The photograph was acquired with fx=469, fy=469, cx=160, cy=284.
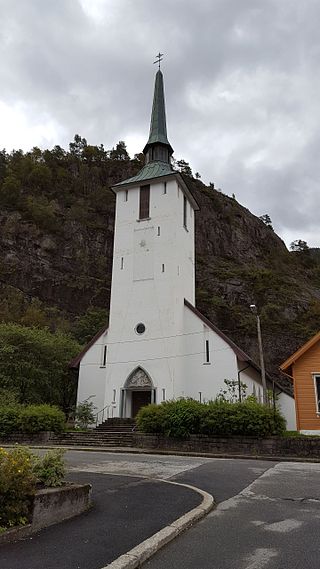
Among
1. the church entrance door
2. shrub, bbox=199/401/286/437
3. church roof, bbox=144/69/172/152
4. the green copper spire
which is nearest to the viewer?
shrub, bbox=199/401/286/437

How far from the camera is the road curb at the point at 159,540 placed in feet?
14.5

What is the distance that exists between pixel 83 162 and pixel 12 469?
80.5m

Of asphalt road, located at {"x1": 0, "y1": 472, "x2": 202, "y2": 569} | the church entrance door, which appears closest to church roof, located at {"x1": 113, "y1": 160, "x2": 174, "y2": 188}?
the church entrance door

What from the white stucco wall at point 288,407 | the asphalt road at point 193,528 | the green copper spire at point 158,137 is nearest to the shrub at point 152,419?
the asphalt road at point 193,528

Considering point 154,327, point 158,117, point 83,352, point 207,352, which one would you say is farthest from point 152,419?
point 158,117

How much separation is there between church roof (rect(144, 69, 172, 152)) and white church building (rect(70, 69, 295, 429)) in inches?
195

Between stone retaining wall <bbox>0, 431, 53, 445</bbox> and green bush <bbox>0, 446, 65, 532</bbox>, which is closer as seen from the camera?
green bush <bbox>0, 446, 65, 532</bbox>

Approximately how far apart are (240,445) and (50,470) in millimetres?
12198

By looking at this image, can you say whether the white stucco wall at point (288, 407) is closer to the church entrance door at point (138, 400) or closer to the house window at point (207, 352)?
the house window at point (207, 352)

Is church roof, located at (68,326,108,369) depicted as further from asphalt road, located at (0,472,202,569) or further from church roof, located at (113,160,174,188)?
asphalt road, located at (0,472,202,569)

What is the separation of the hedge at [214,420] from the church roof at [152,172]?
710 inches

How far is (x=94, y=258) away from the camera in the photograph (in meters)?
62.3

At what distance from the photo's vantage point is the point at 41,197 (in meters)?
68.9

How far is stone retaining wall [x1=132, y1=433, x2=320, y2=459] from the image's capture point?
16.1 metres
